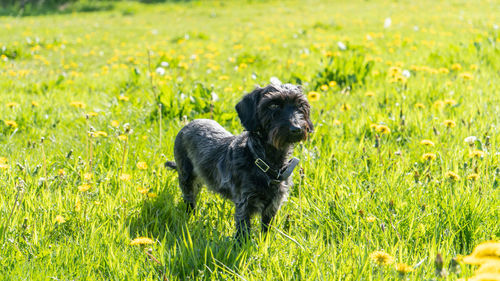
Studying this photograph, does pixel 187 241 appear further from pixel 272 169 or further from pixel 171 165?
pixel 171 165

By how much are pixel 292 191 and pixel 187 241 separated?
3.82 feet

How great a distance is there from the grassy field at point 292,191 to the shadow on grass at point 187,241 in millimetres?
16

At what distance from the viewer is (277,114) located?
3309 mm

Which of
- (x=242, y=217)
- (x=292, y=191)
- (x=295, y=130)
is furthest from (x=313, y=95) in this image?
(x=242, y=217)

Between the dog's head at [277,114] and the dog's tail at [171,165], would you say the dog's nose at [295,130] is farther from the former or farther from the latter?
the dog's tail at [171,165]

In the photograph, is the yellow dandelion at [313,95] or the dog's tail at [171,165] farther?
the yellow dandelion at [313,95]

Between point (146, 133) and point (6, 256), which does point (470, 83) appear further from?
point (6, 256)

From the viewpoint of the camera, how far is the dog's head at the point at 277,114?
3164 millimetres

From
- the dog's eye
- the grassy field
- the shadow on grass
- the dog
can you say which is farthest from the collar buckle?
the shadow on grass

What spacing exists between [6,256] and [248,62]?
23.0ft

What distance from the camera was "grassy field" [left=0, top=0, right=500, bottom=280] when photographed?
8.55ft

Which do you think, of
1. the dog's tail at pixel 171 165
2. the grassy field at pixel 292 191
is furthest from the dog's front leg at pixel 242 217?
the dog's tail at pixel 171 165

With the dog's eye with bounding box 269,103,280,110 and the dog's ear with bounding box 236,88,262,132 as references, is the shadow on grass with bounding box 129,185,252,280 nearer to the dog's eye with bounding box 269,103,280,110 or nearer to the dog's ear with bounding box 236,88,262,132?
the dog's ear with bounding box 236,88,262,132

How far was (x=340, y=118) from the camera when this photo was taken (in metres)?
5.16
